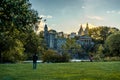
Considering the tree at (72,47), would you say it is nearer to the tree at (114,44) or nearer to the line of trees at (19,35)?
the line of trees at (19,35)

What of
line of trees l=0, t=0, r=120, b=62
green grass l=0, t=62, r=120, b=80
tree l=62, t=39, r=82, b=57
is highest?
tree l=62, t=39, r=82, b=57

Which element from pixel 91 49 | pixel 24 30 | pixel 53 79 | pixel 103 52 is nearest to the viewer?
pixel 53 79

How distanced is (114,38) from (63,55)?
3533cm

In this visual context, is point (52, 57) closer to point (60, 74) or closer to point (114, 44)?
point (114, 44)

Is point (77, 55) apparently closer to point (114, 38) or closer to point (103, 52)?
point (103, 52)

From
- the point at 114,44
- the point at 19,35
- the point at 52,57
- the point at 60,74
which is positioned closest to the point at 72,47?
the point at 114,44

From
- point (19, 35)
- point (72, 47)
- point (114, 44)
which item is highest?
point (72, 47)

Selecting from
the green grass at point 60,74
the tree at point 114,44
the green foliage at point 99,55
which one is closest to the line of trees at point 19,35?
the tree at point 114,44

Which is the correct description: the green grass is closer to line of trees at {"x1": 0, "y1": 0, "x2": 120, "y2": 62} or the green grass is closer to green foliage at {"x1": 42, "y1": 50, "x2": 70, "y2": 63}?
line of trees at {"x1": 0, "y1": 0, "x2": 120, "y2": 62}

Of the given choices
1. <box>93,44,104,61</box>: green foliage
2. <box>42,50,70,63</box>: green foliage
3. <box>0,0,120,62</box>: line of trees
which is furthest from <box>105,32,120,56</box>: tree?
<box>42,50,70,63</box>: green foliage

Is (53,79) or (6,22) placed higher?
(6,22)

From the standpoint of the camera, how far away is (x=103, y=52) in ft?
437

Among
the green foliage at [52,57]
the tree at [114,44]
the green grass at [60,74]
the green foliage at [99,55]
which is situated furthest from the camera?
the tree at [114,44]

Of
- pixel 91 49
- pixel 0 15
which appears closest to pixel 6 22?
pixel 0 15
